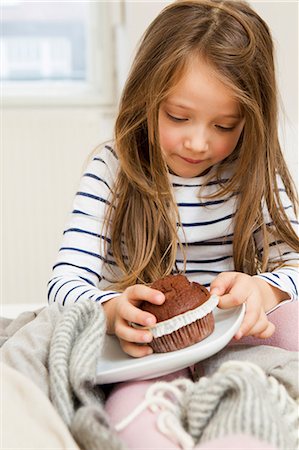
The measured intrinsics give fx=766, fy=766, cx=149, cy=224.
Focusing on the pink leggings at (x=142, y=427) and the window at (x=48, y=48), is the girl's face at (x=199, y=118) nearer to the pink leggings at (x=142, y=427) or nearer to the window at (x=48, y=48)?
the pink leggings at (x=142, y=427)

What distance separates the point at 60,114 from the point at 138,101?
4.89ft

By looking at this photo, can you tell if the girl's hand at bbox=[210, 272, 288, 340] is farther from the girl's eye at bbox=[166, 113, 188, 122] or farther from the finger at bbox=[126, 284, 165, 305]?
the girl's eye at bbox=[166, 113, 188, 122]

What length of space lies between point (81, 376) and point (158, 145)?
56 cm

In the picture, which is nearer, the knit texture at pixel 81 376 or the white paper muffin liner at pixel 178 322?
the knit texture at pixel 81 376

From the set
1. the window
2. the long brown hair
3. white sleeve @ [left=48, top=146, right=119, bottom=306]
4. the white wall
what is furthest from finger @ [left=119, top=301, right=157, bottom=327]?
the window

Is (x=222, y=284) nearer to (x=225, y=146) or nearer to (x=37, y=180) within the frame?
(x=225, y=146)

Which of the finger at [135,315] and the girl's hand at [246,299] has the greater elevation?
the finger at [135,315]

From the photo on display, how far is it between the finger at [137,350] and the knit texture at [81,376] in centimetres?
6

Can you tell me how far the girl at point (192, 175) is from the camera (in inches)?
48.1

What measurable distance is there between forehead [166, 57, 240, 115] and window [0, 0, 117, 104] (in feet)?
5.54

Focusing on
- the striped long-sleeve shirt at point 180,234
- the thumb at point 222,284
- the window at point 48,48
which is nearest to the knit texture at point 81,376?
the thumb at point 222,284

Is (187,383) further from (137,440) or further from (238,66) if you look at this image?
(238,66)

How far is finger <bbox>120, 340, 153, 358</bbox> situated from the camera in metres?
0.91

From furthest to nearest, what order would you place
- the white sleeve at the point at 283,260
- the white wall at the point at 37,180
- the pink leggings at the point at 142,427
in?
the white wall at the point at 37,180 → the white sleeve at the point at 283,260 → the pink leggings at the point at 142,427
